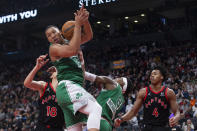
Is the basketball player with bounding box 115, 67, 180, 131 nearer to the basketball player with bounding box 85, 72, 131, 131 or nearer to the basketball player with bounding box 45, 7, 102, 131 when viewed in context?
the basketball player with bounding box 85, 72, 131, 131

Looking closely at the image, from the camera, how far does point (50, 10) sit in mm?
20266

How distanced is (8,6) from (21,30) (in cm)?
526

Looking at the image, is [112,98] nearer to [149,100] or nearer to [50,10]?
[149,100]

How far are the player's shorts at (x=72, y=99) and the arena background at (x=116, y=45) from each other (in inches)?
393

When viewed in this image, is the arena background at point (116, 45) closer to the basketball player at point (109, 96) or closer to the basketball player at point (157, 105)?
the basketball player at point (157, 105)

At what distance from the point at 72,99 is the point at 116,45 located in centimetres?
1735

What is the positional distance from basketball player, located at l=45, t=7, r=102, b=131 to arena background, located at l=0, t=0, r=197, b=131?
9991mm

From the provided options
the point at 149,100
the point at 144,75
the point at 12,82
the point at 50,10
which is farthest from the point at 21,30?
the point at 149,100

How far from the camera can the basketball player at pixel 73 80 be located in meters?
4.09

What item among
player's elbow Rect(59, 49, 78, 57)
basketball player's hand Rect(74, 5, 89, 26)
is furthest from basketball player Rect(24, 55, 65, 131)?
basketball player's hand Rect(74, 5, 89, 26)

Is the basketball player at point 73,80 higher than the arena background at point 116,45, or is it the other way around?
the arena background at point 116,45

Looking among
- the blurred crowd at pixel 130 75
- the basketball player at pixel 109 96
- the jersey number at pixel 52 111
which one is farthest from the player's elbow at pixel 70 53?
the blurred crowd at pixel 130 75

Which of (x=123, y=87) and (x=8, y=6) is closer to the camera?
(x=123, y=87)

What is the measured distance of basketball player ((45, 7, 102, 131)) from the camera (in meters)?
4.09
